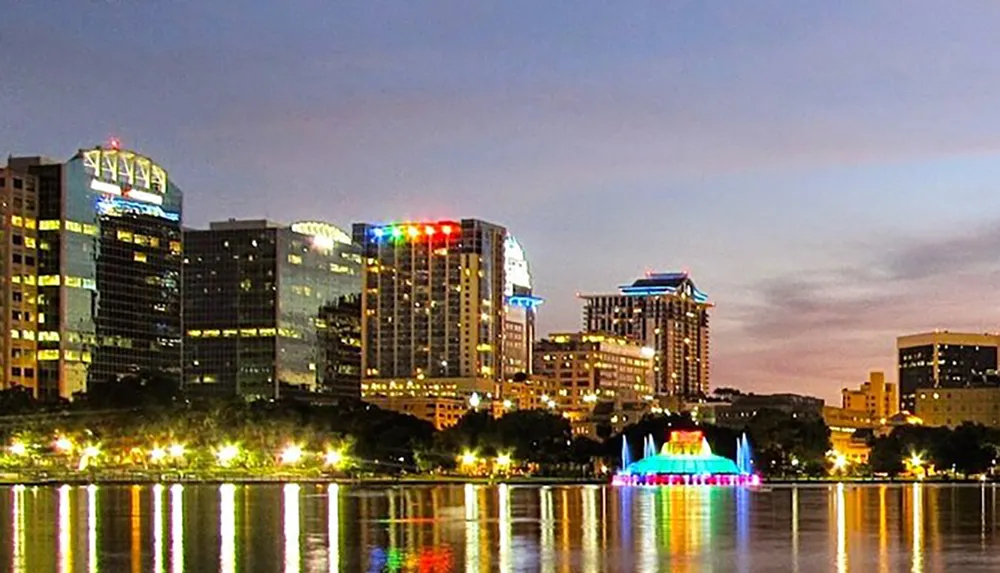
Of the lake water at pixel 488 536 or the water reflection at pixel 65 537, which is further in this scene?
the lake water at pixel 488 536

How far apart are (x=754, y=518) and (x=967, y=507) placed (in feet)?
91.7

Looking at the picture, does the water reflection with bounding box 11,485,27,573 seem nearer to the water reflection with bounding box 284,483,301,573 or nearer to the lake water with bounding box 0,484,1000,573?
the lake water with bounding box 0,484,1000,573

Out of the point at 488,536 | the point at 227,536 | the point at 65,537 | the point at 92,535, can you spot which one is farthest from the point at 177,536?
the point at 488,536

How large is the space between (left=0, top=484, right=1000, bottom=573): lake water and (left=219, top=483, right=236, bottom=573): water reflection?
0.08 meters

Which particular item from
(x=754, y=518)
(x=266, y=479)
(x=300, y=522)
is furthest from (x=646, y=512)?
(x=266, y=479)

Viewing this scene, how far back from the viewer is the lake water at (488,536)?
62.9 meters

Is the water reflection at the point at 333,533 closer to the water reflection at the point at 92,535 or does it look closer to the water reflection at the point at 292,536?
the water reflection at the point at 292,536

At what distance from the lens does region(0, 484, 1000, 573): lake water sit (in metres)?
62.9

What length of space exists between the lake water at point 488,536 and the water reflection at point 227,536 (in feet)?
Answer: 0.28

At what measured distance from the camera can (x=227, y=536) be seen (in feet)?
256

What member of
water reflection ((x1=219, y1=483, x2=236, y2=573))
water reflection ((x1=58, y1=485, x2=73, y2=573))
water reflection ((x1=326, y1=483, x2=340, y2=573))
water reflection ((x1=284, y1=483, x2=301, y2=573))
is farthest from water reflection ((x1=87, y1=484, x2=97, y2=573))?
water reflection ((x1=326, y1=483, x2=340, y2=573))

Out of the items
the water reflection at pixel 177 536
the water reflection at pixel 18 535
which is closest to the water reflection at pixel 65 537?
the water reflection at pixel 18 535

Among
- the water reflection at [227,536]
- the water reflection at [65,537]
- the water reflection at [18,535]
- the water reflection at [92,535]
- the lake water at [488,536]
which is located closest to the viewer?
the water reflection at [18,535]

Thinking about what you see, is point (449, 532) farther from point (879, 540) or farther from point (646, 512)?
point (646, 512)
